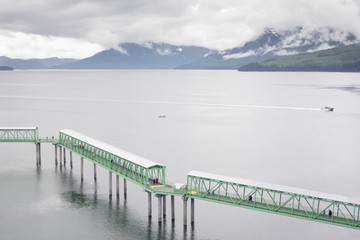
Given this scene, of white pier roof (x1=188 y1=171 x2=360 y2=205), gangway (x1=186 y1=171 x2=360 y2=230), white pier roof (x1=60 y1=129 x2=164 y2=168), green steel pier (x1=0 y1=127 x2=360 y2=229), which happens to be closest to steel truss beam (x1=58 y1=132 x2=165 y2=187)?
green steel pier (x1=0 y1=127 x2=360 y2=229)

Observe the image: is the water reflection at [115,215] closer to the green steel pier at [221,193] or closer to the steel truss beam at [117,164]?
the green steel pier at [221,193]

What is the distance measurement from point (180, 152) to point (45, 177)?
40.6 m

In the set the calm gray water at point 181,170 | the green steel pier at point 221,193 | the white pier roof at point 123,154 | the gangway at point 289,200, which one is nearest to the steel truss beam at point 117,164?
the green steel pier at point 221,193

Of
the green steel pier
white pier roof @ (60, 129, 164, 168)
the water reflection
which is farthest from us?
white pier roof @ (60, 129, 164, 168)

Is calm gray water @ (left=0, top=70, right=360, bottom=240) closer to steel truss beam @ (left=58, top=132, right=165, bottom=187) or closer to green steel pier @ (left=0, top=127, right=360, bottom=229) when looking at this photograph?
green steel pier @ (left=0, top=127, right=360, bottom=229)

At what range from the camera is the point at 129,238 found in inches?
2574

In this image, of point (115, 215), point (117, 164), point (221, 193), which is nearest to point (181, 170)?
point (117, 164)

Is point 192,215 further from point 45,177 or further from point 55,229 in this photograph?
point 45,177

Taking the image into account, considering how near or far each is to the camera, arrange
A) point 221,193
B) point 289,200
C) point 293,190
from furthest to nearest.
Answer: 1. point 221,193
2. point 293,190
3. point 289,200

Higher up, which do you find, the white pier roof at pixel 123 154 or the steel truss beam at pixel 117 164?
the white pier roof at pixel 123 154

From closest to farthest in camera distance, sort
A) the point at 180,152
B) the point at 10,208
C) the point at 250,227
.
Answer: the point at 250,227 → the point at 10,208 → the point at 180,152

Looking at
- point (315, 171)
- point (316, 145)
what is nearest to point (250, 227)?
point (315, 171)

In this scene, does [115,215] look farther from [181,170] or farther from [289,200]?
[181,170]

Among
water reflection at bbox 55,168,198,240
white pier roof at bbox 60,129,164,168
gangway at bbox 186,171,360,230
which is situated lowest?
water reflection at bbox 55,168,198,240
